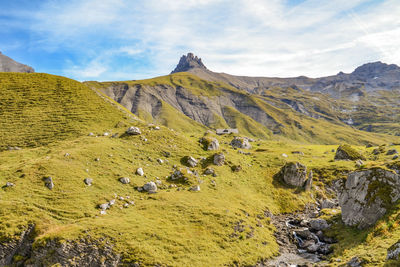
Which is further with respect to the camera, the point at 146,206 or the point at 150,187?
the point at 150,187

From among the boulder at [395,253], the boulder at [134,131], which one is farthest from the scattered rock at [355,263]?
the boulder at [134,131]

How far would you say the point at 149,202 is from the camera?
3909cm

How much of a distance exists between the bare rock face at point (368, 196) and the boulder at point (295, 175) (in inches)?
660

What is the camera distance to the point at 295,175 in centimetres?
5912

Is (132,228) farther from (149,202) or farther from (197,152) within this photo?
(197,152)

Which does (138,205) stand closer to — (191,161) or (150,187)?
(150,187)

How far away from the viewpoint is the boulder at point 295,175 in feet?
194

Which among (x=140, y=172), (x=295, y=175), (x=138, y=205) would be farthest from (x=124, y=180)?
(x=295, y=175)

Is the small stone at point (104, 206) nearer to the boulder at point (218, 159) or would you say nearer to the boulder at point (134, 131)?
the boulder at point (134, 131)

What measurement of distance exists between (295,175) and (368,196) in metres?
21.4

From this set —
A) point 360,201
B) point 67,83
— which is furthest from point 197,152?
point 67,83

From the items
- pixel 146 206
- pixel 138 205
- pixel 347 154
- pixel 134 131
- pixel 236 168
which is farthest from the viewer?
pixel 347 154

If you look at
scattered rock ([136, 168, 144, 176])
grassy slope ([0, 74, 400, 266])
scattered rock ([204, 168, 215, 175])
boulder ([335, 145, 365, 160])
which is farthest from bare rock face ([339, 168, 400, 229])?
boulder ([335, 145, 365, 160])

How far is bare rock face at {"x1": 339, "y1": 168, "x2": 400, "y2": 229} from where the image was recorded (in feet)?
119
